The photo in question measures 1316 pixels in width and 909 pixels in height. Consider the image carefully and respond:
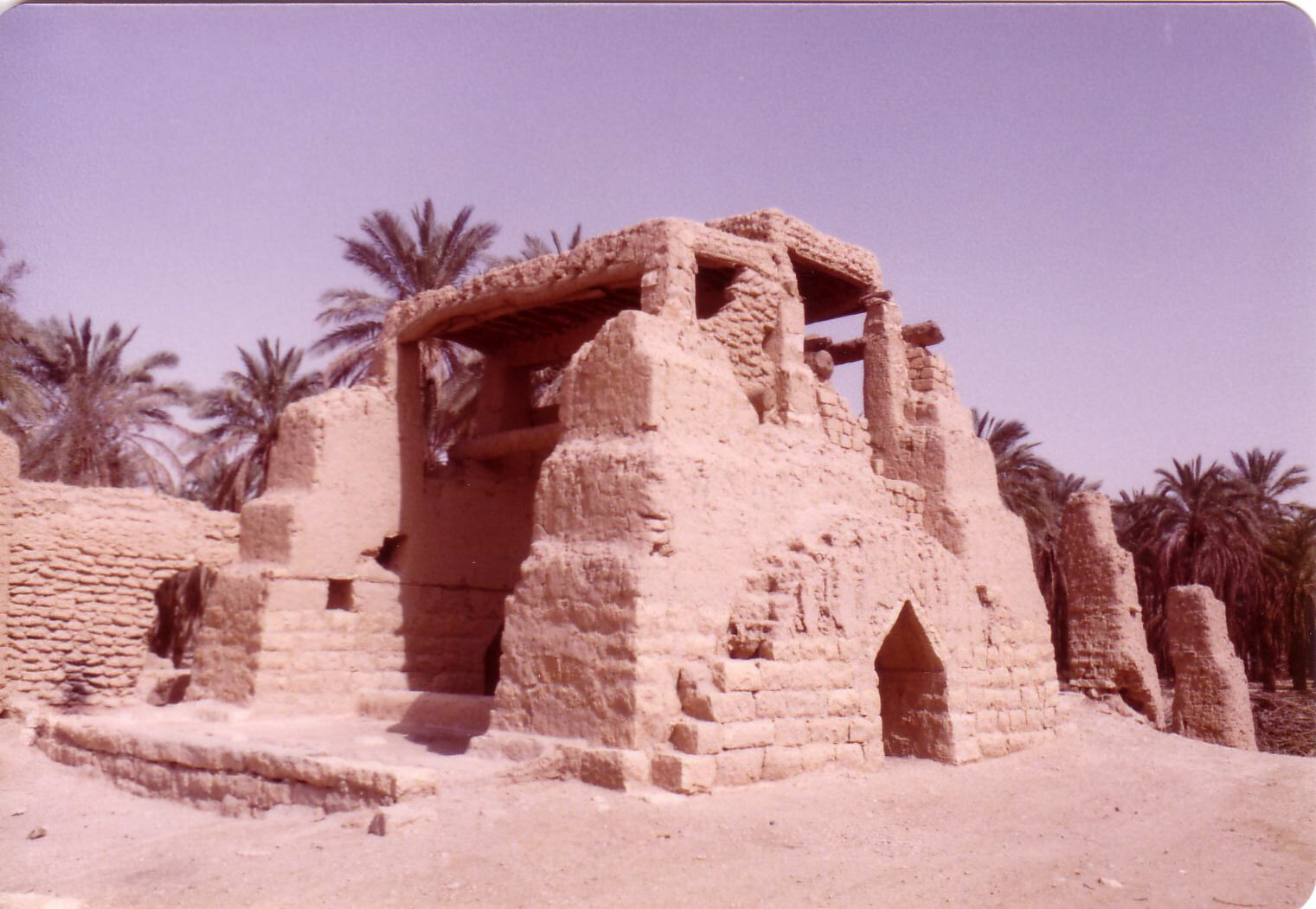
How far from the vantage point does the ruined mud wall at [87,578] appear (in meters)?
11.7

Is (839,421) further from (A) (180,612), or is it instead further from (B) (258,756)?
(A) (180,612)

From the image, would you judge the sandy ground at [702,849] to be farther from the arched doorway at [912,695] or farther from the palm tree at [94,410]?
the palm tree at [94,410]

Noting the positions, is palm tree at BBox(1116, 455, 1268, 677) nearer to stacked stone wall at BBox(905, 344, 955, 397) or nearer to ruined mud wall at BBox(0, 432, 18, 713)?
stacked stone wall at BBox(905, 344, 955, 397)

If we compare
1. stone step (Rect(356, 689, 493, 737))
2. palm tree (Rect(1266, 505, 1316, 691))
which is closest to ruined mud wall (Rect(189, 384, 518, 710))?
stone step (Rect(356, 689, 493, 737))

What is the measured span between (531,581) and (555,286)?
3.66 m

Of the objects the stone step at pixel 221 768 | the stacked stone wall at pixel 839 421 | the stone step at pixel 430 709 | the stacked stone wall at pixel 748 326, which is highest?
the stacked stone wall at pixel 748 326

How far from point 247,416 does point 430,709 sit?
14009 mm

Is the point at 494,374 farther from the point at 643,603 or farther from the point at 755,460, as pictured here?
the point at 643,603

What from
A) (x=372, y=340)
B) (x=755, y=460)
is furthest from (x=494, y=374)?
(x=372, y=340)

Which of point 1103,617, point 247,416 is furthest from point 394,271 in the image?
point 1103,617

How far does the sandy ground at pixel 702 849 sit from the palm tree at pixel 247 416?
13.2m

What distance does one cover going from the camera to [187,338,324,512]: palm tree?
2139 cm

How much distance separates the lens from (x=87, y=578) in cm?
1205

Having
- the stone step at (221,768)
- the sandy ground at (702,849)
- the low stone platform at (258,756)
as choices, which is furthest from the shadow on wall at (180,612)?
the sandy ground at (702,849)
